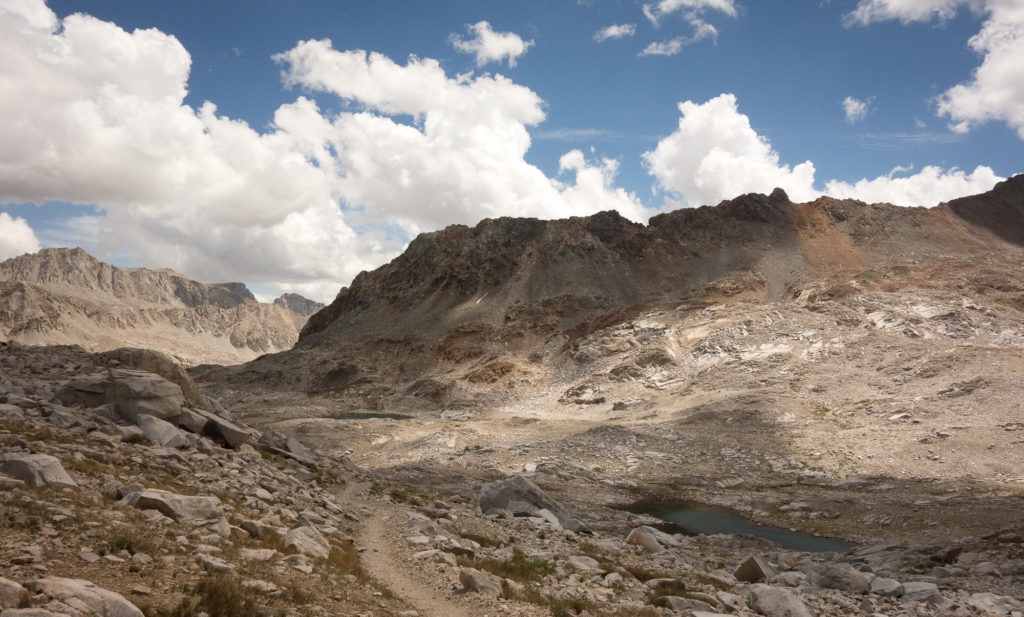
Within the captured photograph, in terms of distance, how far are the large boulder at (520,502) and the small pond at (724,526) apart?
9250 mm

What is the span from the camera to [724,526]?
30594 millimetres

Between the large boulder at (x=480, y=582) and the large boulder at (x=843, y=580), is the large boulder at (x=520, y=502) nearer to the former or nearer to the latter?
the large boulder at (x=843, y=580)

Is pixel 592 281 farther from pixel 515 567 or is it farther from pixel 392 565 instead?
pixel 392 565

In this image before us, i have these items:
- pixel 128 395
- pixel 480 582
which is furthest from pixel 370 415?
pixel 480 582

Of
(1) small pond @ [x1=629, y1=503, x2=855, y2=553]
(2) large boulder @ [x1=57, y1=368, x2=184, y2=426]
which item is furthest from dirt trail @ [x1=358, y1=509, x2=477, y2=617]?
(1) small pond @ [x1=629, y1=503, x2=855, y2=553]

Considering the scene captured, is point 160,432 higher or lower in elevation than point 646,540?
higher

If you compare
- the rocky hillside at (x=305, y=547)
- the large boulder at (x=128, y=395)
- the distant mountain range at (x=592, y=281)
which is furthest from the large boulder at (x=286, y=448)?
the distant mountain range at (x=592, y=281)

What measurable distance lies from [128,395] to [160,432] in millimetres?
3517

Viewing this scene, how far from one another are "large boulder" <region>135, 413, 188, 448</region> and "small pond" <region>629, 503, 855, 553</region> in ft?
80.2

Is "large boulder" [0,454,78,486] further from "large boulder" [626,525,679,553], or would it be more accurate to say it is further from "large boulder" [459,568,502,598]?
"large boulder" [626,525,679,553]

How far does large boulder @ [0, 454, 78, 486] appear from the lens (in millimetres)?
11258

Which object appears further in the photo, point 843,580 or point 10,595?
point 843,580

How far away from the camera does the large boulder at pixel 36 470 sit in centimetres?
1126

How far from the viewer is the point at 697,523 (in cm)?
3112
